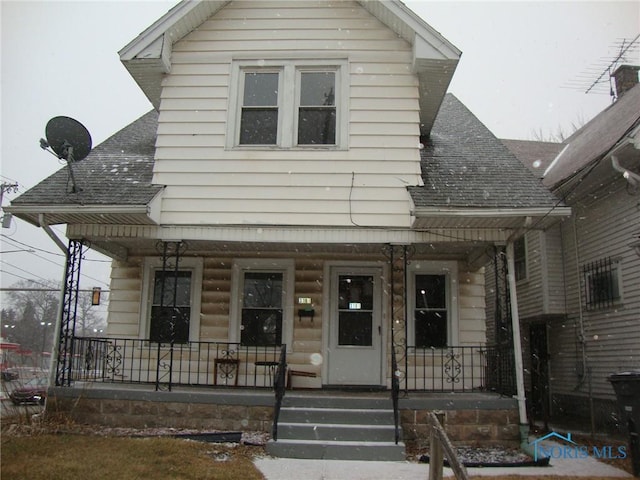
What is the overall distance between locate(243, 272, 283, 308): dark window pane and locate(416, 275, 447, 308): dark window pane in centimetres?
235

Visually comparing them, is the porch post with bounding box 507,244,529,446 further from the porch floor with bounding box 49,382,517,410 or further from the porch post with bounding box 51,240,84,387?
the porch post with bounding box 51,240,84,387

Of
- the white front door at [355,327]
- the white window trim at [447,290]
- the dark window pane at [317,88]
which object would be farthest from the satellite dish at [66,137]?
the white window trim at [447,290]

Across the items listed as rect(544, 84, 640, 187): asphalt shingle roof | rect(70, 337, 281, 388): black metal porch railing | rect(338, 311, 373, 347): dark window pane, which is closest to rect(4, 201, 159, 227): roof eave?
rect(70, 337, 281, 388): black metal porch railing

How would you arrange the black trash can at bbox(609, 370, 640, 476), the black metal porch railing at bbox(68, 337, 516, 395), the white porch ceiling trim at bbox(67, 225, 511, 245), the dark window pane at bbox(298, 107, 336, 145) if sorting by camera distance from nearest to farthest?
the black trash can at bbox(609, 370, 640, 476)
the white porch ceiling trim at bbox(67, 225, 511, 245)
the dark window pane at bbox(298, 107, 336, 145)
the black metal porch railing at bbox(68, 337, 516, 395)

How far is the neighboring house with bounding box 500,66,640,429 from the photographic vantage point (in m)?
9.84

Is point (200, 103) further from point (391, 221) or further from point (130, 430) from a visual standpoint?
point (130, 430)

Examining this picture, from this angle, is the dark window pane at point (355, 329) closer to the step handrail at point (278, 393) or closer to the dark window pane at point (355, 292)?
the dark window pane at point (355, 292)

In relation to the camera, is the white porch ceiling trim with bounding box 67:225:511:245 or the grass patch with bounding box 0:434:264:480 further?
the white porch ceiling trim with bounding box 67:225:511:245

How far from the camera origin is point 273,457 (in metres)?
6.82

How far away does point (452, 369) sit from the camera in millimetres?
9469

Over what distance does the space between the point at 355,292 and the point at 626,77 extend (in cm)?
1021

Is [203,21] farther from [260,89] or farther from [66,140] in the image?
[66,140]

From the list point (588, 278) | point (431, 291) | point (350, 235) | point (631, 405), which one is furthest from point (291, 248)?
point (588, 278)
